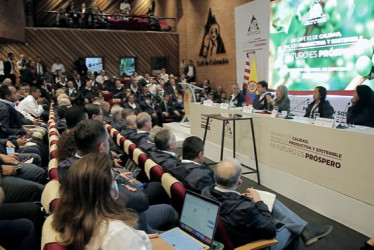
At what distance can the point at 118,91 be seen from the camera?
1014 centimetres

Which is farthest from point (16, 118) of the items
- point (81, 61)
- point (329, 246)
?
point (81, 61)

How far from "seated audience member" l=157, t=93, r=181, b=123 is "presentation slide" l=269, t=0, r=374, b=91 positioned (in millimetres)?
2668

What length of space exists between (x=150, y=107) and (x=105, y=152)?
21.9 feet

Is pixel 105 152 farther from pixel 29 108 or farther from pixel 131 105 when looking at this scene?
pixel 131 105

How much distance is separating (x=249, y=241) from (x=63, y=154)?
1.42m

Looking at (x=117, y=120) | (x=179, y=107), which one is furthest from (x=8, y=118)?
(x=179, y=107)

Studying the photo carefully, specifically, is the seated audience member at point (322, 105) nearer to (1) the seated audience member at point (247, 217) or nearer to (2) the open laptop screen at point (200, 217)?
(1) the seated audience member at point (247, 217)

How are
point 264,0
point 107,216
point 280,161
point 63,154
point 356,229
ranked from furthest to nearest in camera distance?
1. point 264,0
2. point 280,161
3. point 356,229
4. point 63,154
5. point 107,216

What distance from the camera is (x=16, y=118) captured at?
4.23m

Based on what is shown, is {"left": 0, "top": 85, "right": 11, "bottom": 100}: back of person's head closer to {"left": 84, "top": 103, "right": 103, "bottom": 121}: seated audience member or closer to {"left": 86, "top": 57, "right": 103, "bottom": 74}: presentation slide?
{"left": 84, "top": 103, "right": 103, "bottom": 121}: seated audience member

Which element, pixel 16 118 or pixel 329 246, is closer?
pixel 329 246

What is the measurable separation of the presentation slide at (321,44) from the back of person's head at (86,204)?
222 inches

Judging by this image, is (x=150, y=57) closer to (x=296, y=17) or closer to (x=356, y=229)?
(x=296, y=17)

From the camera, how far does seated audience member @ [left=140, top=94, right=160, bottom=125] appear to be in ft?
27.0
